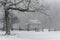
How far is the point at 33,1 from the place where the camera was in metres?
21.2

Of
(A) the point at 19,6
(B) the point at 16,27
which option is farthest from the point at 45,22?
(A) the point at 19,6

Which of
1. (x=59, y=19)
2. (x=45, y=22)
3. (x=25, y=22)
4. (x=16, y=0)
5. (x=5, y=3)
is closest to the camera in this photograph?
(x=5, y=3)

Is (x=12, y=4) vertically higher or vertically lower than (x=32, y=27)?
higher

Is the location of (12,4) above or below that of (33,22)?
above

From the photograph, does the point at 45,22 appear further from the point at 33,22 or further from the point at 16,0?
the point at 16,0

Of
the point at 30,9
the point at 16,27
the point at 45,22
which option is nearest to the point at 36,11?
the point at 30,9

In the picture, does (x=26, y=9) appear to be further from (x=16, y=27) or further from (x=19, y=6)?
(x=16, y=27)

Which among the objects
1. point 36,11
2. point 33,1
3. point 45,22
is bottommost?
point 45,22

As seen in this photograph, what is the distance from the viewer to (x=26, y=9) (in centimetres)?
2070

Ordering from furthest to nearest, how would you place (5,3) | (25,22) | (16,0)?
(25,22), (16,0), (5,3)

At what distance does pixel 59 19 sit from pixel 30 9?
8236cm

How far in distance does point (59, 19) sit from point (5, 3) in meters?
83.8

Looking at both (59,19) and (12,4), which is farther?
(59,19)

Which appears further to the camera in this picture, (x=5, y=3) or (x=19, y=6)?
(x=19, y=6)
